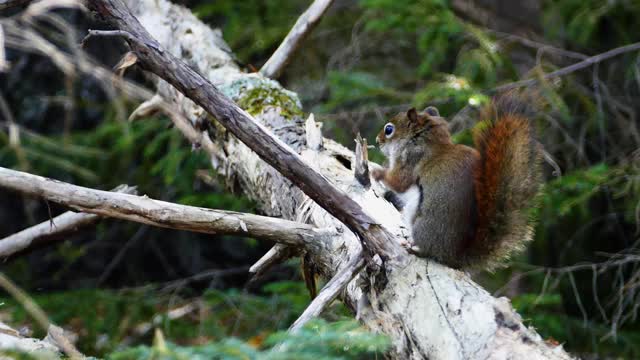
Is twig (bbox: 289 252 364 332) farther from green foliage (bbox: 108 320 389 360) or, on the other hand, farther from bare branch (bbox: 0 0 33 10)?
bare branch (bbox: 0 0 33 10)

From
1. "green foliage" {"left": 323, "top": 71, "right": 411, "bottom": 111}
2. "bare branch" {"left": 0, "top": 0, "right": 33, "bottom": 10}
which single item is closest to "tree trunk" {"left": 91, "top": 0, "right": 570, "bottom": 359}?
"green foliage" {"left": 323, "top": 71, "right": 411, "bottom": 111}

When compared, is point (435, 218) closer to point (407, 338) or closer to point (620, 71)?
point (407, 338)

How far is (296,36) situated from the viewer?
3.83 meters

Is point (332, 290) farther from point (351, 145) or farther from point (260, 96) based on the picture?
point (351, 145)

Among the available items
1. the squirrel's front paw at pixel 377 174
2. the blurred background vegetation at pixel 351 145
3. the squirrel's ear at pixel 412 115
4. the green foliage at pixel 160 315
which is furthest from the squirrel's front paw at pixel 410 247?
the green foliage at pixel 160 315

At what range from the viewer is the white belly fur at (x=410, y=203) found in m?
2.74

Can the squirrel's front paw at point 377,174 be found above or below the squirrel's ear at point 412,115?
below

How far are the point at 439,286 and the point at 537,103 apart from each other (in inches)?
28.1

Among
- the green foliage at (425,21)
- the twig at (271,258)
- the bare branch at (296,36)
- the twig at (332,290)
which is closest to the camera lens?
the twig at (332,290)

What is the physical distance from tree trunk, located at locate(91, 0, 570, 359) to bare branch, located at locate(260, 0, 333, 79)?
17 cm

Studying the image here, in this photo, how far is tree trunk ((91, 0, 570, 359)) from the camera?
1.98 meters

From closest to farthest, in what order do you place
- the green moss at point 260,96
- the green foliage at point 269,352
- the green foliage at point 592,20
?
1. the green foliage at point 269,352
2. the green moss at point 260,96
3. the green foliage at point 592,20

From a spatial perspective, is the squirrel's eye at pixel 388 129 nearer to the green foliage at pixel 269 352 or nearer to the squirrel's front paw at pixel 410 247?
the squirrel's front paw at pixel 410 247

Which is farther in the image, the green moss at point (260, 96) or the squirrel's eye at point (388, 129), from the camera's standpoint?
the green moss at point (260, 96)
